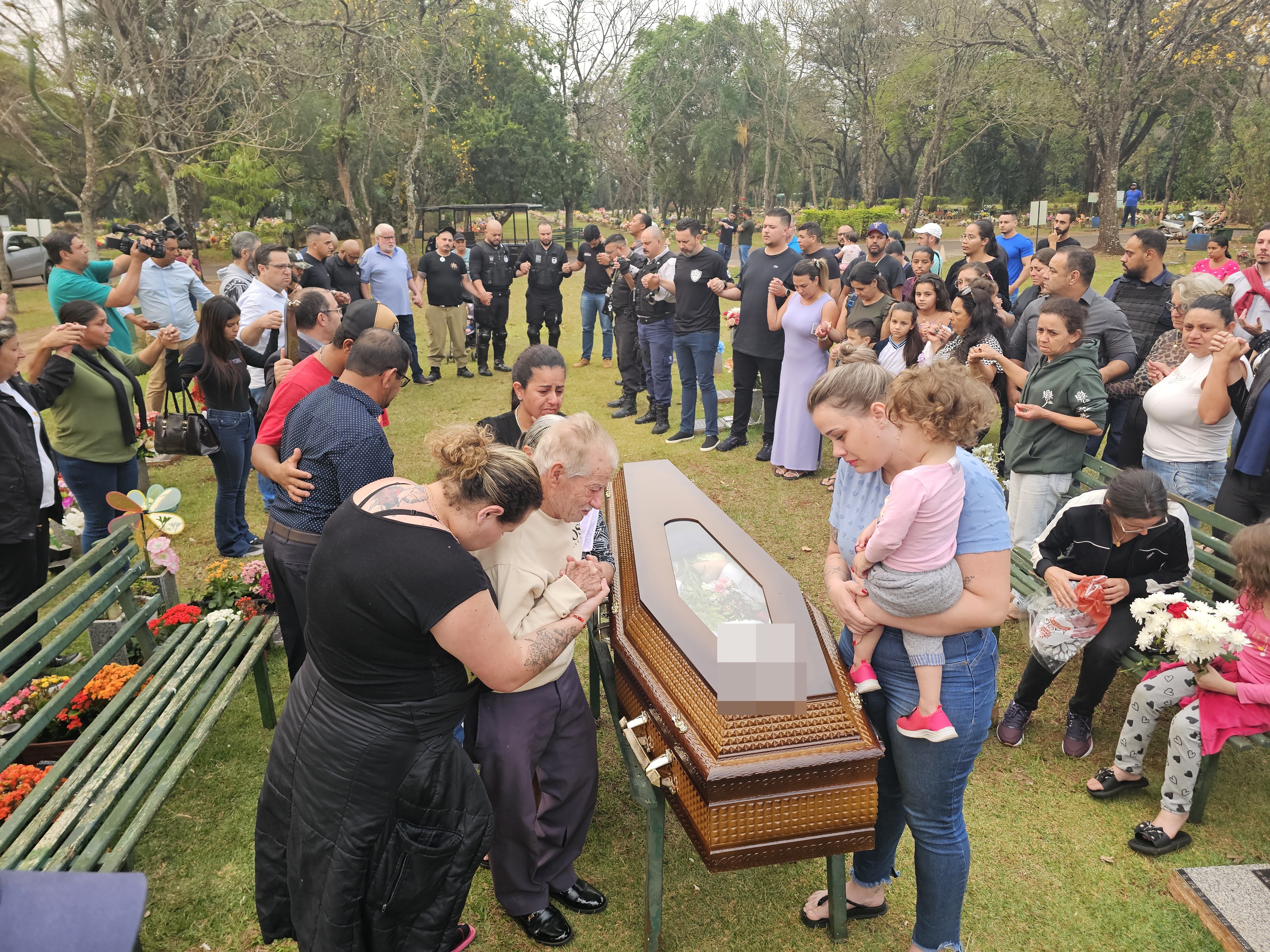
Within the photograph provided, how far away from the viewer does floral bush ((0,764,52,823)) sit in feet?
8.87

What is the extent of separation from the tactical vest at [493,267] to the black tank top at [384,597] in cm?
907

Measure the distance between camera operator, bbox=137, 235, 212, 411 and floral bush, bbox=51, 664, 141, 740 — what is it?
449 cm

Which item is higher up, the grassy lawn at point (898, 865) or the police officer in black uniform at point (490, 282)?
the police officer in black uniform at point (490, 282)

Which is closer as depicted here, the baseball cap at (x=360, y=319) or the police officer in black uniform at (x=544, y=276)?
the baseball cap at (x=360, y=319)

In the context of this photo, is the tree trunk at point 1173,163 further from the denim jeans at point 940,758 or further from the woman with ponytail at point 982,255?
the denim jeans at point 940,758

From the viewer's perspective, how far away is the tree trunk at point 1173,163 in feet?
108

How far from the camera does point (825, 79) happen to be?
36.1 meters

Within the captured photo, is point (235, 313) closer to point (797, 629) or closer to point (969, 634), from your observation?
point (797, 629)

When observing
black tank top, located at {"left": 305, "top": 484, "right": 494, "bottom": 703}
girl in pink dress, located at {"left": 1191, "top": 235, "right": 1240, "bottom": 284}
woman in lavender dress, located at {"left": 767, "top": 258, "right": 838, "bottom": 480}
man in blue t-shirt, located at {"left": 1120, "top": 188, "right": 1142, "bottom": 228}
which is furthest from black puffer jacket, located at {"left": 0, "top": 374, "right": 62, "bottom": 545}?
man in blue t-shirt, located at {"left": 1120, "top": 188, "right": 1142, "bottom": 228}

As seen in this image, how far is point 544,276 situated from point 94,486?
658 centimetres

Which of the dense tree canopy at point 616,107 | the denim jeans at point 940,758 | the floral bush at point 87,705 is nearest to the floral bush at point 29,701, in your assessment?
the floral bush at point 87,705

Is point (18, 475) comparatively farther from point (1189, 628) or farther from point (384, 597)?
point (1189, 628)

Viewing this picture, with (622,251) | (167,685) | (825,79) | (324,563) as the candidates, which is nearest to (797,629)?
(324,563)

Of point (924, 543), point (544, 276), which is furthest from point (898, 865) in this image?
point (544, 276)
